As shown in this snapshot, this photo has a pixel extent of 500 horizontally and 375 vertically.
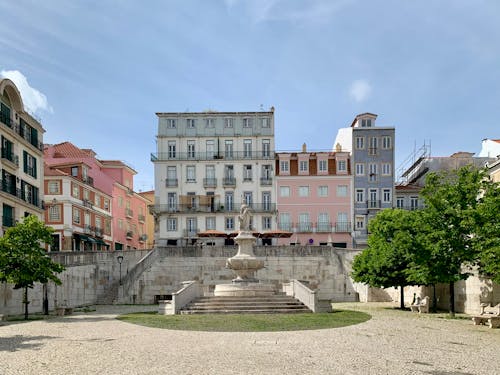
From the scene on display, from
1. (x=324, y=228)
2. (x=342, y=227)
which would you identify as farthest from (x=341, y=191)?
(x=324, y=228)

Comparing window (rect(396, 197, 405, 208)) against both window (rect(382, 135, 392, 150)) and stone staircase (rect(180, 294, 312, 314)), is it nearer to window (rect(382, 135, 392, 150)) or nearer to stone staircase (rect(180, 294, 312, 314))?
window (rect(382, 135, 392, 150))

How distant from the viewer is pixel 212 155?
62.5 meters

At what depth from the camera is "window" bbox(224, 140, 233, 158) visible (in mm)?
62625

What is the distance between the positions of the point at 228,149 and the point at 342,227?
15483 mm

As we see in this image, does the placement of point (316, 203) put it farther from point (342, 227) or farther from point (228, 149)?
point (228, 149)

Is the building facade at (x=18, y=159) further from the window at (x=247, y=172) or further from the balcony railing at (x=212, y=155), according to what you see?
the window at (x=247, y=172)

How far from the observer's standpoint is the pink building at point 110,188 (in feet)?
188

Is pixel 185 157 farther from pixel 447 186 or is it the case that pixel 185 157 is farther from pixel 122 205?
pixel 447 186

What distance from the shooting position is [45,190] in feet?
178

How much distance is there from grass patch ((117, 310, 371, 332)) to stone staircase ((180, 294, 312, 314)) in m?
1.19

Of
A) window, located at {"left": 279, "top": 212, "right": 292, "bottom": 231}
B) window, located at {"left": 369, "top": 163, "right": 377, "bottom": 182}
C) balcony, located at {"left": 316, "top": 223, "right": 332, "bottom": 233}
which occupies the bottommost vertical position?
balcony, located at {"left": 316, "top": 223, "right": 332, "bottom": 233}

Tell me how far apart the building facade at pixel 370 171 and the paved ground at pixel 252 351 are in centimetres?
3976

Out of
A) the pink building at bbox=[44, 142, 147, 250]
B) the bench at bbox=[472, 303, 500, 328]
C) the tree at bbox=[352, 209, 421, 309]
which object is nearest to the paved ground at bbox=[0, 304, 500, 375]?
the bench at bbox=[472, 303, 500, 328]

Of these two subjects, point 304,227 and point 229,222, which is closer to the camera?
point 229,222
